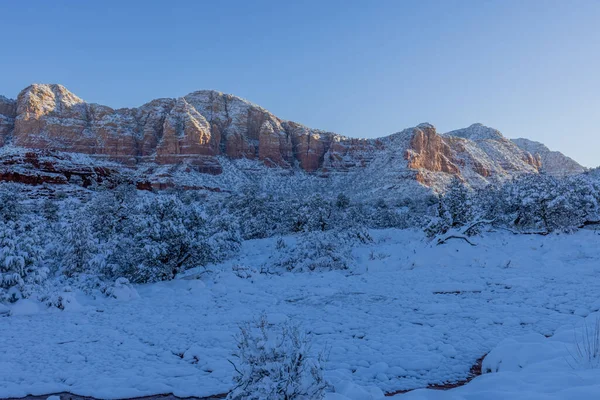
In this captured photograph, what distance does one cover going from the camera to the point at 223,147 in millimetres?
118125

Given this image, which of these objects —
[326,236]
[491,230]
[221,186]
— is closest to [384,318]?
[326,236]

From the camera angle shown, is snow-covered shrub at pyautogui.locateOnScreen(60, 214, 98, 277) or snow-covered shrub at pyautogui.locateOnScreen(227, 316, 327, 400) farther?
snow-covered shrub at pyautogui.locateOnScreen(60, 214, 98, 277)

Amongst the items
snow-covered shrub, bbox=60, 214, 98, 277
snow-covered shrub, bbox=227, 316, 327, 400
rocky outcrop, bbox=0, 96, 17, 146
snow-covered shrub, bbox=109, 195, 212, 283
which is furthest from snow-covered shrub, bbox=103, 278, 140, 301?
rocky outcrop, bbox=0, 96, 17, 146

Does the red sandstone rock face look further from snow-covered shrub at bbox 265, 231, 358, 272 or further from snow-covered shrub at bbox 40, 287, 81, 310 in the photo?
snow-covered shrub at bbox 40, 287, 81, 310

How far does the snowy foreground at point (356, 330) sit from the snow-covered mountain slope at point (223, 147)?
240 feet

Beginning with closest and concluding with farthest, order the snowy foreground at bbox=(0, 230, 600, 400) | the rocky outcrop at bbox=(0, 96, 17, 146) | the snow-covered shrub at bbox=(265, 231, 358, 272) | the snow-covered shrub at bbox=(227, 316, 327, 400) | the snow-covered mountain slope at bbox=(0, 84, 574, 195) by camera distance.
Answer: the snow-covered shrub at bbox=(227, 316, 327, 400), the snowy foreground at bbox=(0, 230, 600, 400), the snow-covered shrub at bbox=(265, 231, 358, 272), the snow-covered mountain slope at bbox=(0, 84, 574, 195), the rocky outcrop at bbox=(0, 96, 17, 146)

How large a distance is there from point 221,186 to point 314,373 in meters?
88.4

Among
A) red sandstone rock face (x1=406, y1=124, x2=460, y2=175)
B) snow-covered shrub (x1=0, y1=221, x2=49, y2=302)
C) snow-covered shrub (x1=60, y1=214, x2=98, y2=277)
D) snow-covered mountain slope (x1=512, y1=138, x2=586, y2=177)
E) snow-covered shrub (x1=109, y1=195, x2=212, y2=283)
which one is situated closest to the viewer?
snow-covered shrub (x1=0, y1=221, x2=49, y2=302)

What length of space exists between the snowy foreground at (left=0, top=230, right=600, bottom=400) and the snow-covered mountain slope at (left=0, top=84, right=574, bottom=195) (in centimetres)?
7308

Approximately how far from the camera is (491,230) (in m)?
19.8

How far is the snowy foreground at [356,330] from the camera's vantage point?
14.9 feet

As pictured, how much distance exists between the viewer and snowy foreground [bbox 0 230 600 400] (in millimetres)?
4531

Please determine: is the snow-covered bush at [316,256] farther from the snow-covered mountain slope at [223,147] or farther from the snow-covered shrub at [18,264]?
the snow-covered mountain slope at [223,147]

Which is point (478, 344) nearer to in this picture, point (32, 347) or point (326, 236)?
point (32, 347)
